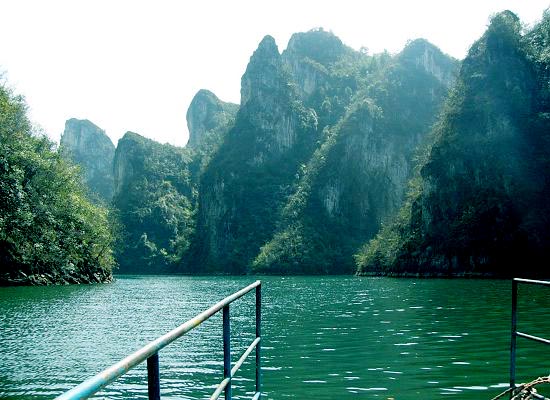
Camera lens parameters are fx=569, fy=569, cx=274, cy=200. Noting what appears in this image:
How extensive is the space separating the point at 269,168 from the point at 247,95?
2696 cm

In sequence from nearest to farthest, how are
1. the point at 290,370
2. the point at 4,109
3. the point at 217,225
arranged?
the point at 290,370 < the point at 4,109 < the point at 217,225

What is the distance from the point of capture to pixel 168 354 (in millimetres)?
16422

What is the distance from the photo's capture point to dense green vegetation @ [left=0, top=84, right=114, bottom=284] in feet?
143

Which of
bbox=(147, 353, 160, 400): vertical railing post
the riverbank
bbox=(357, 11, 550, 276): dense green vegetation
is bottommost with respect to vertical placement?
the riverbank

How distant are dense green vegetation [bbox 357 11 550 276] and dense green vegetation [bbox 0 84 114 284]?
50305 mm

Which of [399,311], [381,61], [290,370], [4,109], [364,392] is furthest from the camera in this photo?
[381,61]

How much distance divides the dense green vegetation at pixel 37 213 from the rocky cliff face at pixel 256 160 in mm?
97456

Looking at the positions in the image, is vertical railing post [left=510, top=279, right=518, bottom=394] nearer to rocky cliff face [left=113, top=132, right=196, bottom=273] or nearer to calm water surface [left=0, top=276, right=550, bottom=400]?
calm water surface [left=0, top=276, right=550, bottom=400]

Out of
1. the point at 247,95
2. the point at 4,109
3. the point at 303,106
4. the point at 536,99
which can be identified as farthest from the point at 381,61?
the point at 4,109

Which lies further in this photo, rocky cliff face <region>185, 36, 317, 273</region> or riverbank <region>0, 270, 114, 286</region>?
rocky cliff face <region>185, 36, 317, 273</region>

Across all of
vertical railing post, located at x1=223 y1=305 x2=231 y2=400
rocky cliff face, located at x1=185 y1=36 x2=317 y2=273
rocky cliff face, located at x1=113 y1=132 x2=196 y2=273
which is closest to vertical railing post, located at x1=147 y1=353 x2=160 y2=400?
vertical railing post, located at x1=223 y1=305 x2=231 y2=400

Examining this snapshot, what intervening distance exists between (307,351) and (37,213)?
39.0 meters

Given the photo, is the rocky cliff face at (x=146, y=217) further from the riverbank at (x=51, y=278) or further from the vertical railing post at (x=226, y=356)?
the vertical railing post at (x=226, y=356)

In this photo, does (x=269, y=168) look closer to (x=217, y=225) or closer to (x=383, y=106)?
(x=217, y=225)
